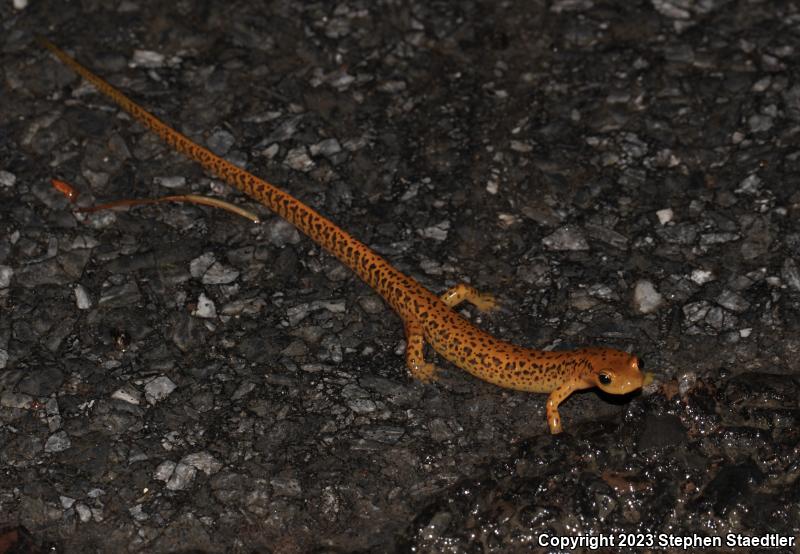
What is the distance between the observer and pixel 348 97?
28.5 ft

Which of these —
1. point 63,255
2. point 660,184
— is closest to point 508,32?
point 660,184

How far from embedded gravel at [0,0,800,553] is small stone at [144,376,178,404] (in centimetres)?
1

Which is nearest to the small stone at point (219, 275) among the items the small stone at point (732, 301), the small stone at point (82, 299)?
the small stone at point (82, 299)

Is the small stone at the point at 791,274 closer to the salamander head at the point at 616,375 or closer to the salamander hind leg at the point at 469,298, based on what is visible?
the salamander head at the point at 616,375

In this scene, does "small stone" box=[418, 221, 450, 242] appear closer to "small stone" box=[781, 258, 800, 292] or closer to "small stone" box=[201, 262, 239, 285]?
"small stone" box=[201, 262, 239, 285]

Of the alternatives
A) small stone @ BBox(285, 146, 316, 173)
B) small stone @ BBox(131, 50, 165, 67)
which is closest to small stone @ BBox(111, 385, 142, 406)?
small stone @ BBox(285, 146, 316, 173)

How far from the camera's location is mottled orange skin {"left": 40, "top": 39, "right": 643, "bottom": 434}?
6277 mm

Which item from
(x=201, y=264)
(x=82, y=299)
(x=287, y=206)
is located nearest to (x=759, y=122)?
(x=287, y=206)

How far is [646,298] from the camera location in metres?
6.96

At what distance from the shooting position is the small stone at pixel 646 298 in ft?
22.7

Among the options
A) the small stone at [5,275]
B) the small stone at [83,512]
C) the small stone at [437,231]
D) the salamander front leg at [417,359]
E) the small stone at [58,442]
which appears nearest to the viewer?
the small stone at [83,512]

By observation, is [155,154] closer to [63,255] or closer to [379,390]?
[63,255]

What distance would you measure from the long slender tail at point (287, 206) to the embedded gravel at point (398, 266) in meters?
0.14

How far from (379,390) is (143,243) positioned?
237 centimetres
